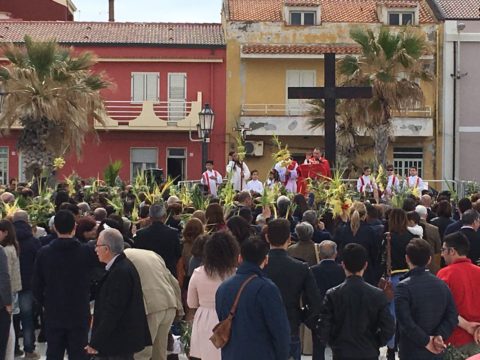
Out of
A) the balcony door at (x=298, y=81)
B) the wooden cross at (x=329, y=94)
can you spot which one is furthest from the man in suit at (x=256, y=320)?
the balcony door at (x=298, y=81)

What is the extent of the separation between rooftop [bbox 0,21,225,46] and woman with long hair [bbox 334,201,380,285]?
1122 inches

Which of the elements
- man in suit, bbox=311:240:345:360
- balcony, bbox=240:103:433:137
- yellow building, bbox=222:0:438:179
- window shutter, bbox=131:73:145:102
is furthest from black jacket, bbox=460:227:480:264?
window shutter, bbox=131:73:145:102

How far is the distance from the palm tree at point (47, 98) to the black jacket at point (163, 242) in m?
18.8

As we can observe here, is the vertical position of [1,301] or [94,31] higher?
[94,31]

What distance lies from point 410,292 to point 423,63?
3265cm

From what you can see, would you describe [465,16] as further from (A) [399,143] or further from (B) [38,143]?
(B) [38,143]

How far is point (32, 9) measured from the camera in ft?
165

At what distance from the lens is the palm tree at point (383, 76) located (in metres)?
35.3

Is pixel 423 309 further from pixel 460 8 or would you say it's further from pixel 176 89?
pixel 460 8

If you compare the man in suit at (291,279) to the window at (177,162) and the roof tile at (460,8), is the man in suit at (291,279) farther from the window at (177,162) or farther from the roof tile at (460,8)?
the roof tile at (460,8)

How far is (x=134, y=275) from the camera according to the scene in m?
9.20

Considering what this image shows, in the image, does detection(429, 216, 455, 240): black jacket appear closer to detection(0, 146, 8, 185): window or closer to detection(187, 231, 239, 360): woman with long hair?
detection(187, 231, 239, 360): woman with long hair

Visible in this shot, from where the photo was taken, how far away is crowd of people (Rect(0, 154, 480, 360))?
26.7 feet

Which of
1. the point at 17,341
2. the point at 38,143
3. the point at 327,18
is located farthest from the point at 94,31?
the point at 17,341
